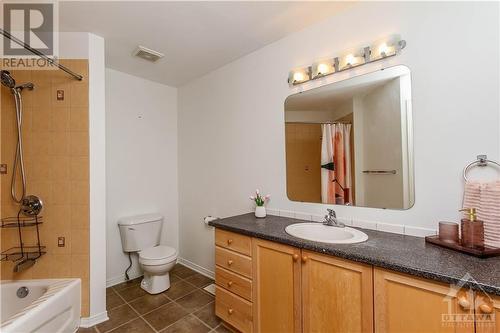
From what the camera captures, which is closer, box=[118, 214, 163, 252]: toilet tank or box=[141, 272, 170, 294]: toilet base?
box=[141, 272, 170, 294]: toilet base

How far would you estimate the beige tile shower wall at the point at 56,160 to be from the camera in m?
1.90

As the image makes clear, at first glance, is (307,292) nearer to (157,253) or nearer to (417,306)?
(417,306)

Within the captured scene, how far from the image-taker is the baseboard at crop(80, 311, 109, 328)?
1852mm

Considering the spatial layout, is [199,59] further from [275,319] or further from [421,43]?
[275,319]

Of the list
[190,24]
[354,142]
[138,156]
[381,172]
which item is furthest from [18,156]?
[381,172]

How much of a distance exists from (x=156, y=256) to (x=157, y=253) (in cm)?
7

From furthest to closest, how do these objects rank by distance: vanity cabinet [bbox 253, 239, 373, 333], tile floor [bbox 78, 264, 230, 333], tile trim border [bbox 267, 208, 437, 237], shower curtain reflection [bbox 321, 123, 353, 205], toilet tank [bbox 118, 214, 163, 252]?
toilet tank [bbox 118, 214, 163, 252]
tile floor [bbox 78, 264, 230, 333]
shower curtain reflection [bbox 321, 123, 353, 205]
tile trim border [bbox 267, 208, 437, 237]
vanity cabinet [bbox 253, 239, 373, 333]

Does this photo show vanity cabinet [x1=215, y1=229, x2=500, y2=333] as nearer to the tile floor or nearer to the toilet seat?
the tile floor

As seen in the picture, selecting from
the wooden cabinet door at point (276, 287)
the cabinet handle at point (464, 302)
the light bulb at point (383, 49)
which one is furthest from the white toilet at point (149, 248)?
the light bulb at point (383, 49)

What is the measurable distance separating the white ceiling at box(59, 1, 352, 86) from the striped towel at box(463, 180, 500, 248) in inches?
55.8

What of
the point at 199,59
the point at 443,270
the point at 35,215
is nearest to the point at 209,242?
the point at 35,215

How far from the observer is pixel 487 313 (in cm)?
81

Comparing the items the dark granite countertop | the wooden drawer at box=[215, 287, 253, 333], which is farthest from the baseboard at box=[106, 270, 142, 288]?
the dark granite countertop

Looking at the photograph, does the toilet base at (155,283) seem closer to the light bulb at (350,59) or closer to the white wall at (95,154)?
the white wall at (95,154)
